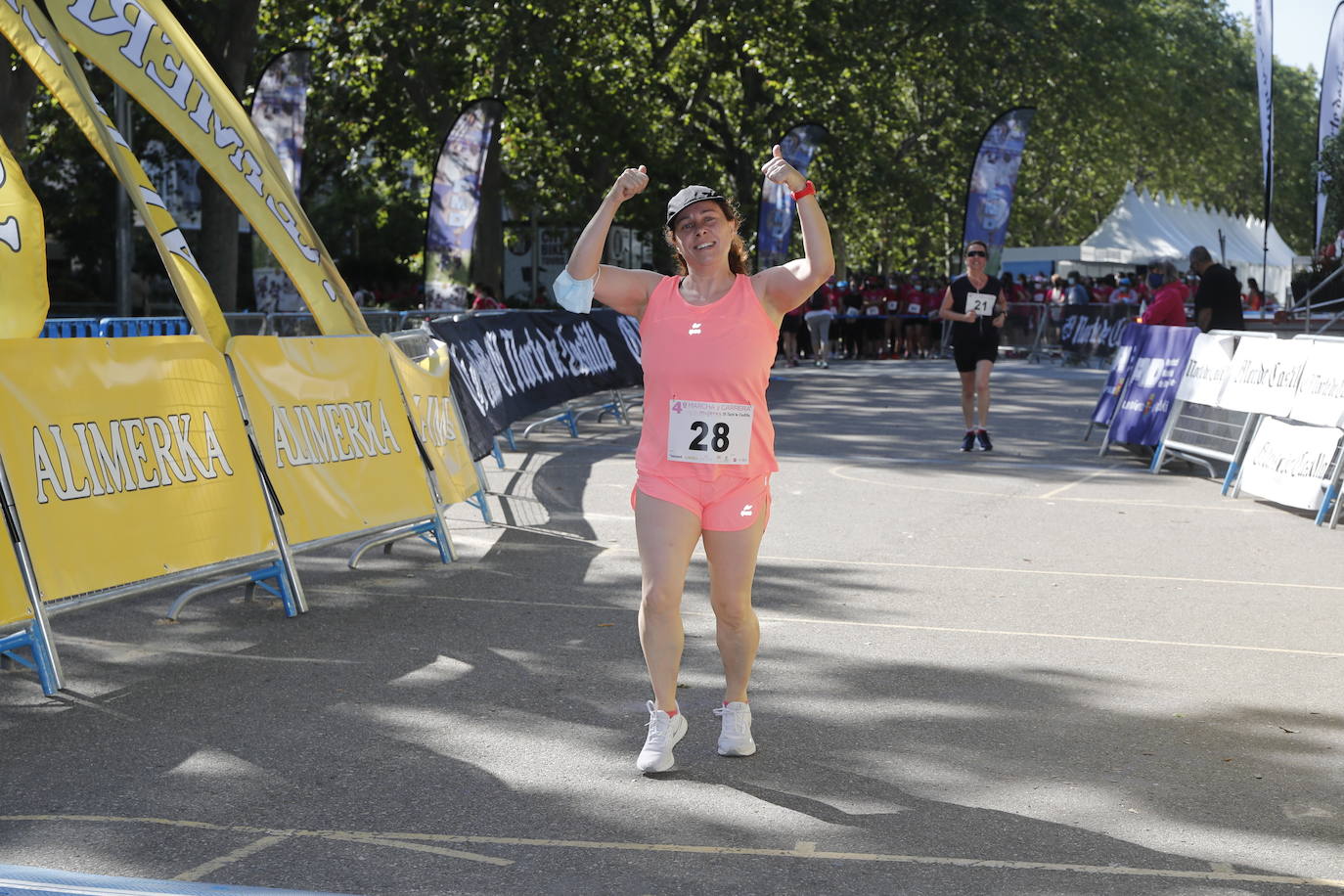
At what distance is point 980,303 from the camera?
15.3 meters

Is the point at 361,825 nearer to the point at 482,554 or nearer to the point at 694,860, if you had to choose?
the point at 694,860

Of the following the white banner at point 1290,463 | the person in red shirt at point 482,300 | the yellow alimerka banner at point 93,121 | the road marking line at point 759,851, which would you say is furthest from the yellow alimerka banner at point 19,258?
the person in red shirt at point 482,300

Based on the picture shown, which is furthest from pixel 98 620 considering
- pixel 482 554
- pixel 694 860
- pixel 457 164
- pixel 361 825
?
pixel 457 164

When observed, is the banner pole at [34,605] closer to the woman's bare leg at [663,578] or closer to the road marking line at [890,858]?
the road marking line at [890,858]

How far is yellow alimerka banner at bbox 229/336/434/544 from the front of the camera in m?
7.99

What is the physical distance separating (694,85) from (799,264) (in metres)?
33.3

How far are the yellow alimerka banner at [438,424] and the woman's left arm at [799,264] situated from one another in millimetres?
4309

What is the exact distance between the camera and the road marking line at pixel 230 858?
4.37 m

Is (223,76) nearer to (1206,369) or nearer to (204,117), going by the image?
(204,117)

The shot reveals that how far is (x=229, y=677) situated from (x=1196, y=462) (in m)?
10.5

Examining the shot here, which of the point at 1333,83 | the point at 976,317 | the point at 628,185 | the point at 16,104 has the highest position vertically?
the point at 1333,83

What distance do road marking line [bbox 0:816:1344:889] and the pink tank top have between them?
4.15 ft

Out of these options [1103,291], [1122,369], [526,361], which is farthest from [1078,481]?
[1103,291]

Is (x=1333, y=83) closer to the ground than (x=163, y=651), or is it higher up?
higher up
